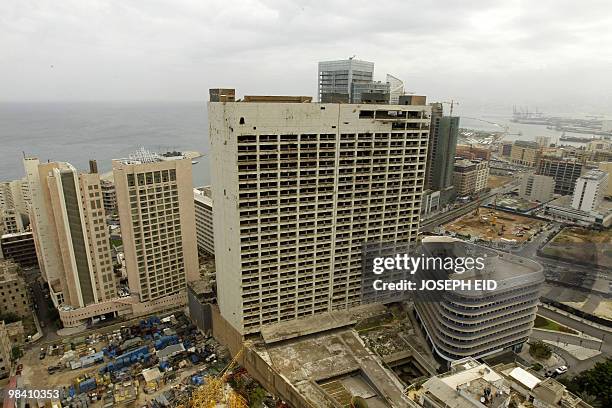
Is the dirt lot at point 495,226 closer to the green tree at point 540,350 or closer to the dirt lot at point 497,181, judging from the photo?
the dirt lot at point 497,181

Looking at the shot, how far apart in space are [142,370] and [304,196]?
111ft

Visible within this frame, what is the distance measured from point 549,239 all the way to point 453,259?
6748 cm

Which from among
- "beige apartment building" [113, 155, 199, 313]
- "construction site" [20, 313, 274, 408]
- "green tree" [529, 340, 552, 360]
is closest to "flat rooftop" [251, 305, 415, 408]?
"construction site" [20, 313, 274, 408]

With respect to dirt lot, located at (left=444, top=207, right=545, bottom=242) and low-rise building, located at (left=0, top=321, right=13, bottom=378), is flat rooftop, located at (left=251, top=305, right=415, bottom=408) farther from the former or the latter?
dirt lot, located at (left=444, top=207, right=545, bottom=242)

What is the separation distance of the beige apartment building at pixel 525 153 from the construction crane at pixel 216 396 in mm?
184979

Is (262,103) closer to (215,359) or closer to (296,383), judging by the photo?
(296,383)

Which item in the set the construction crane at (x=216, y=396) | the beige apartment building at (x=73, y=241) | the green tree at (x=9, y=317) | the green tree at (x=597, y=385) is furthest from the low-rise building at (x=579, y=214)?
the green tree at (x=9, y=317)

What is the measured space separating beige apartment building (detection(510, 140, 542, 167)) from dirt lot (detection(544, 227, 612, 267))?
90.9 meters

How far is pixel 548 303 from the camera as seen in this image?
226 ft

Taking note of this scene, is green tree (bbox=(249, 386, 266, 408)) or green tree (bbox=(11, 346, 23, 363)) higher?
green tree (bbox=(249, 386, 266, 408))

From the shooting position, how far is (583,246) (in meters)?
93.9

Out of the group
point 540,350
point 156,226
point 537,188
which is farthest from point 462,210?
point 156,226

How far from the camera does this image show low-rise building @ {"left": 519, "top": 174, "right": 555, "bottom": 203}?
132750 millimetres

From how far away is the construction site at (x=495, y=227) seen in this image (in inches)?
4016
